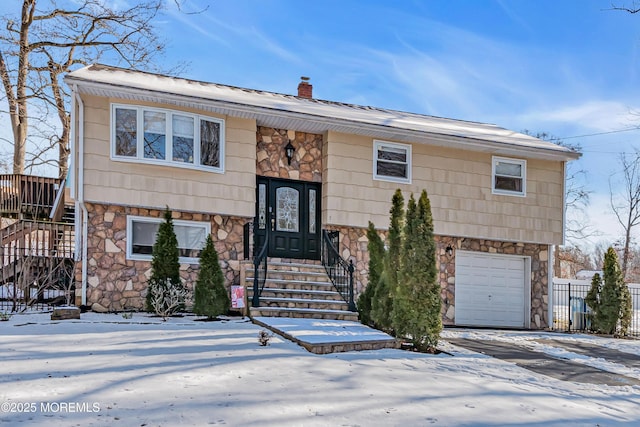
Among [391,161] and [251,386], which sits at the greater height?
[391,161]

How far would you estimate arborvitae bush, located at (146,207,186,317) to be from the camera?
9.62 m

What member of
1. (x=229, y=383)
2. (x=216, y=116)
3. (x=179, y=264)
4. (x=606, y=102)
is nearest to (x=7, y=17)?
(x=216, y=116)

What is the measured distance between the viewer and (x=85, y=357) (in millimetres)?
5641

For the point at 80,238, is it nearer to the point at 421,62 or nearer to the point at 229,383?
the point at 229,383

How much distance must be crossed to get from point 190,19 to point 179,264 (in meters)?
10.4

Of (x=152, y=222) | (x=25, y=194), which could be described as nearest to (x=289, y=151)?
(x=152, y=222)

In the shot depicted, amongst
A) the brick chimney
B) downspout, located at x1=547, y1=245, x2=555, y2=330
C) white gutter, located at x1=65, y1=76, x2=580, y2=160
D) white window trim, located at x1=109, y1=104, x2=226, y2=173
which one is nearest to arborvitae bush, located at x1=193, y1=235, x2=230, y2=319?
white window trim, located at x1=109, y1=104, x2=226, y2=173

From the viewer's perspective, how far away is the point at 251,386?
4.91m

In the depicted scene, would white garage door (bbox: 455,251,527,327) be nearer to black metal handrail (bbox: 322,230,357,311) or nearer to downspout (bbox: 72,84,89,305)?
black metal handrail (bbox: 322,230,357,311)

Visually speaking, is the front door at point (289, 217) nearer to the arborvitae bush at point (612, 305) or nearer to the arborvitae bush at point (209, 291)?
the arborvitae bush at point (209, 291)

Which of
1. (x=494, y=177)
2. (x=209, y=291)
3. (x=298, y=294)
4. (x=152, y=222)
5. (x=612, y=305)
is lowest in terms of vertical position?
(x=612, y=305)

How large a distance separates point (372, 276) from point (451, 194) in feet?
13.7

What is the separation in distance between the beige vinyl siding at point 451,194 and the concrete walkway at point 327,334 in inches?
133

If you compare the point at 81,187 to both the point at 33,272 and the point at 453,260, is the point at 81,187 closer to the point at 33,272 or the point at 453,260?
the point at 33,272
